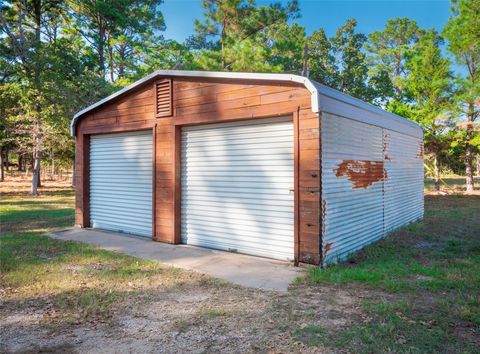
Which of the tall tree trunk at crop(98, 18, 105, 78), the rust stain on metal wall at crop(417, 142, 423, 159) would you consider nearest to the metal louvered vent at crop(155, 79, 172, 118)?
the rust stain on metal wall at crop(417, 142, 423, 159)

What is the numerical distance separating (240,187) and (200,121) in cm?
141

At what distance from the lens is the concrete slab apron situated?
180 inches

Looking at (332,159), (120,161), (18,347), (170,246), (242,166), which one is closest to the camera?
(18,347)

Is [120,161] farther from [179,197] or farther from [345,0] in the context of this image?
[345,0]

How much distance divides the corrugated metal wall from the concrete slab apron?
0.85 metres

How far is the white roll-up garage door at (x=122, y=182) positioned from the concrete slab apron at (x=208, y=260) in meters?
0.47

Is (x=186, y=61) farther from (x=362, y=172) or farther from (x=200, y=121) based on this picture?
(x=362, y=172)

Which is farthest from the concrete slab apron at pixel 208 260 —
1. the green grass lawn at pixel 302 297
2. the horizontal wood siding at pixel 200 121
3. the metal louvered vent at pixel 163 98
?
the metal louvered vent at pixel 163 98

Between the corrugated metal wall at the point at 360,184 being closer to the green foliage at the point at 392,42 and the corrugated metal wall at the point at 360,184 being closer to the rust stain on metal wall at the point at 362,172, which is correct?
the rust stain on metal wall at the point at 362,172

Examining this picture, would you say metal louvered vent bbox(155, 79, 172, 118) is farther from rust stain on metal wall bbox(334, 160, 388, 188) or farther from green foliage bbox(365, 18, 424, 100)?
green foliage bbox(365, 18, 424, 100)

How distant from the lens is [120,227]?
795 cm

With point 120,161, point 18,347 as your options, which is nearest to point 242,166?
point 120,161

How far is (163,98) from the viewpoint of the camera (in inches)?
271

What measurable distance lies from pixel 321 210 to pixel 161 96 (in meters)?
3.92
